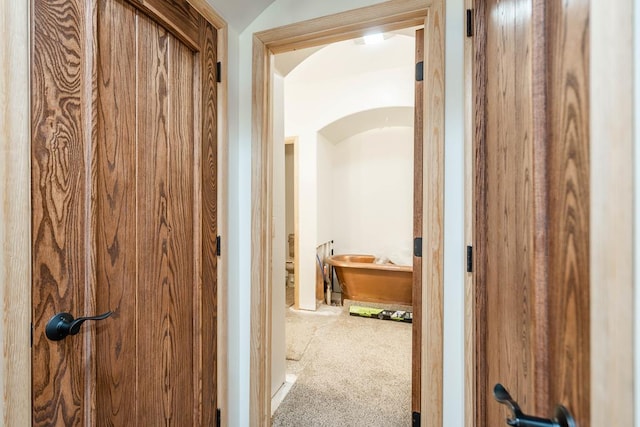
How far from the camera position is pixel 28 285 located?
0.71 m

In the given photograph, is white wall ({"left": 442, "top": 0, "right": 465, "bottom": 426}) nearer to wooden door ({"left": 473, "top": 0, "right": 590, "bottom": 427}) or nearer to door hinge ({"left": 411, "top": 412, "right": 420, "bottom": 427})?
door hinge ({"left": 411, "top": 412, "right": 420, "bottom": 427})

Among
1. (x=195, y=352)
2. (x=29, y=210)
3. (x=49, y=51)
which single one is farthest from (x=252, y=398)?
(x=49, y=51)

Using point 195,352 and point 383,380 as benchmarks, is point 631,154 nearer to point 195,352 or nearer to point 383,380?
point 195,352

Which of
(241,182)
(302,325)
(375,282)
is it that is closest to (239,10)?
(241,182)

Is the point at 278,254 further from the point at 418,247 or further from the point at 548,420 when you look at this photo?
the point at 548,420

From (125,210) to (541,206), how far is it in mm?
1096

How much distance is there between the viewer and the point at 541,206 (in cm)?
50

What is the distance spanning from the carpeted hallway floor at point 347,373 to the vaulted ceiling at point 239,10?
217cm

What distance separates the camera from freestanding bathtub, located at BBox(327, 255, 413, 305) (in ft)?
11.5

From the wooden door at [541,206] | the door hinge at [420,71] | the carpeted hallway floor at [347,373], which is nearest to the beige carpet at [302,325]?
the carpeted hallway floor at [347,373]

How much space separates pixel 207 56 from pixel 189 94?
20 cm

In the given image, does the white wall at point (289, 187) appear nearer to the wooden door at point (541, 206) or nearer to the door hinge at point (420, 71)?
the door hinge at point (420, 71)

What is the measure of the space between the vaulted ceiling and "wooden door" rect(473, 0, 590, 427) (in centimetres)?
113

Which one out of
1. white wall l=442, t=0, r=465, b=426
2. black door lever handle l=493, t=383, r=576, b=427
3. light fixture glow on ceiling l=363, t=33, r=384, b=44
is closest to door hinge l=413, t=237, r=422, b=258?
white wall l=442, t=0, r=465, b=426
